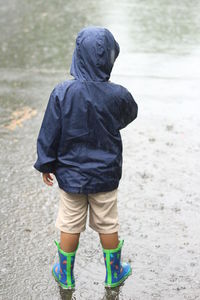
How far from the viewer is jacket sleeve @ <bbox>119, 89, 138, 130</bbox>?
112 inches

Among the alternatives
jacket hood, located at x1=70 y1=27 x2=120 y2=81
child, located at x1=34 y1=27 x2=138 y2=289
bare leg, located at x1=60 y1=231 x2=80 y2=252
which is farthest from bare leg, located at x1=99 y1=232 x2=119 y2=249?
jacket hood, located at x1=70 y1=27 x2=120 y2=81

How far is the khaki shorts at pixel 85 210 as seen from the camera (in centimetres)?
294

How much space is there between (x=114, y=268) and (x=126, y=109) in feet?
2.96

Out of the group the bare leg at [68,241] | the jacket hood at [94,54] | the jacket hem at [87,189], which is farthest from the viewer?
the bare leg at [68,241]

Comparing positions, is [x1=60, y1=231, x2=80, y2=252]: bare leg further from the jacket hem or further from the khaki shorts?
the jacket hem

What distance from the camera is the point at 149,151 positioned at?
480 centimetres

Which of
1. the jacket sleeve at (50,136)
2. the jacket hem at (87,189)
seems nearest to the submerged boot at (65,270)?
the jacket hem at (87,189)

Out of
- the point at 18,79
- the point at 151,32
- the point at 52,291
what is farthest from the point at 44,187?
the point at 151,32

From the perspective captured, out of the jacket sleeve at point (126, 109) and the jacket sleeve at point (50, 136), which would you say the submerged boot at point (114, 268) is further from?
the jacket sleeve at point (126, 109)

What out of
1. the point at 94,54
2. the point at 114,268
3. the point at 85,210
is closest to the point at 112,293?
the point at 114,268

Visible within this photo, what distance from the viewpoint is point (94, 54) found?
2709 millimetres

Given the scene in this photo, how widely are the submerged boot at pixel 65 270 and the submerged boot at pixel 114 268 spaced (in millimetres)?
191

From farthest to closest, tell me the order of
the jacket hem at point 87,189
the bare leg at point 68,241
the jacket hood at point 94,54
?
the bare leg at point 68,241 < the jacket hem at point 87,189 < the jacket hood at point 94,54

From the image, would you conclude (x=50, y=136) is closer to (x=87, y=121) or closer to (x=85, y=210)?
(x=87, y=121)
